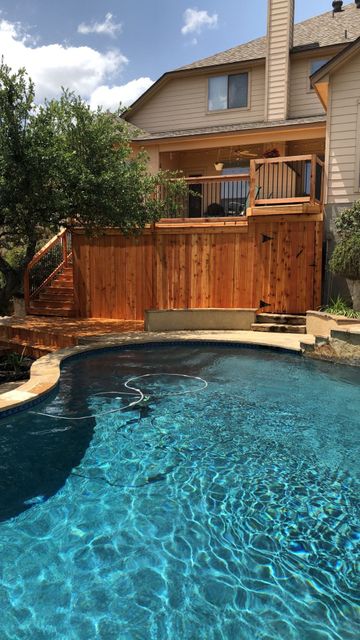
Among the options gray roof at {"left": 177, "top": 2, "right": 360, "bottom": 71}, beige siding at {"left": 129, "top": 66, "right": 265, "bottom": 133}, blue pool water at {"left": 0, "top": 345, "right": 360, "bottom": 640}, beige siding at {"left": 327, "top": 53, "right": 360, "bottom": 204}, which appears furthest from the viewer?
beige siding at {"left": 129, "top": 66, "right": 265, "bottom": 133}

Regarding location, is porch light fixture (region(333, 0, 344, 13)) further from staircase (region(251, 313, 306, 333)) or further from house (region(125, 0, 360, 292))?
staircase (region(251, 313, 306, 333))

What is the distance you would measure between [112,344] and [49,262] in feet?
21.2

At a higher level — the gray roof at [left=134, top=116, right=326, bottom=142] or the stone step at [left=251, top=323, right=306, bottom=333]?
the gray roof at [left=134, top=116, right=326, bottom=142]

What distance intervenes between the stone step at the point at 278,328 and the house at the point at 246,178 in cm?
50

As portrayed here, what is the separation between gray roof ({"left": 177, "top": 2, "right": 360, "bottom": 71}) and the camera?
14672 millimetres

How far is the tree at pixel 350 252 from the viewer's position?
8906mm

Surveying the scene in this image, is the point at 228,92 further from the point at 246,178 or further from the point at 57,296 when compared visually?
the point at 57,296

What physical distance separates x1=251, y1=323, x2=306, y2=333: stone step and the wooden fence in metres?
0.48

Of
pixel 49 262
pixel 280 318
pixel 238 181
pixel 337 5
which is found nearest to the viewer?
pixel 280 318

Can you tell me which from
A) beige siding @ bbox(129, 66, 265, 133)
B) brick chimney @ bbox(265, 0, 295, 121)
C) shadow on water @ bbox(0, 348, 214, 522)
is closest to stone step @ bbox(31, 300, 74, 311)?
shadow on water @ bbox(0, 348, 214, 522)

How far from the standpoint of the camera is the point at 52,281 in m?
13.5

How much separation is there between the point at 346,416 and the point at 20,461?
3.84 meters

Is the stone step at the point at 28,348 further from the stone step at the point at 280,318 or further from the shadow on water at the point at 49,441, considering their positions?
the stone step at the point at 280,318

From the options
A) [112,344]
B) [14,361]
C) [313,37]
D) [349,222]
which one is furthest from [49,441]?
[313,37]
